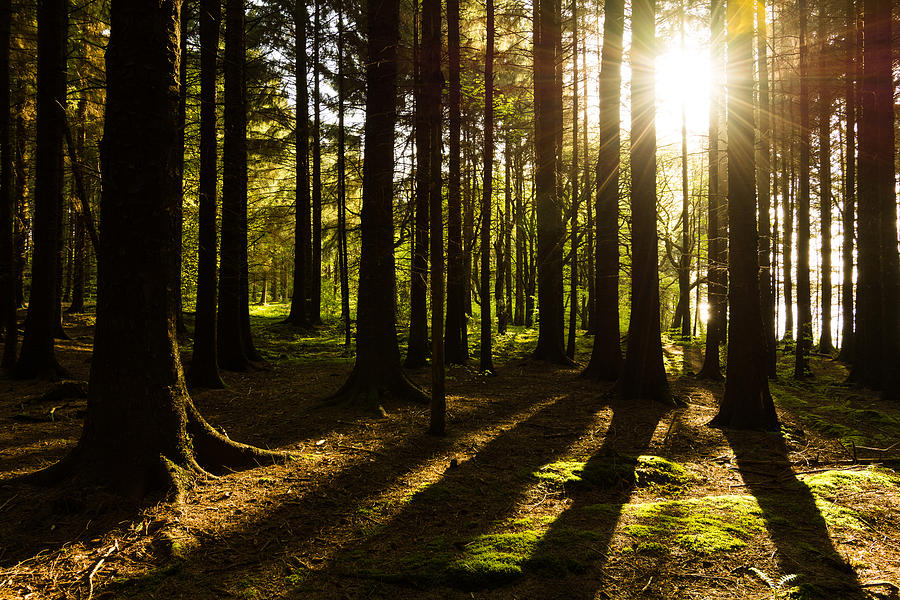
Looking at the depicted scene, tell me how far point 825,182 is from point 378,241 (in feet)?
55.5

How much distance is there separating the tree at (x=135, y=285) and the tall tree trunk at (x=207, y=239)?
542cm

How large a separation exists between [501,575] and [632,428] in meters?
5.06

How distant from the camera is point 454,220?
8523mm

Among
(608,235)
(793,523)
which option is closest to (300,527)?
(793,523)

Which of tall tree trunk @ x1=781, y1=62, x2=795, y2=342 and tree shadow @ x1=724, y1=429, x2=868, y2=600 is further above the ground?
tall tree trunk @ x1=781, y1=62, x2=795, y2=342

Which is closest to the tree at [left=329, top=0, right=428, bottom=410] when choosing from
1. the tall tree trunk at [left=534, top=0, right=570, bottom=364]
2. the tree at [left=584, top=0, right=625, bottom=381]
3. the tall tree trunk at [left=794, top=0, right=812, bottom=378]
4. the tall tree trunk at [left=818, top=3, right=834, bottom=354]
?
the tree at [left=584, top=0, right=625, bottom=381]

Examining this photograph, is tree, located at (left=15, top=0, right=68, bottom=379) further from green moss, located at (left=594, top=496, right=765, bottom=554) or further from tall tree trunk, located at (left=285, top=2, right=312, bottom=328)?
green moss, located at (left=594, top=496, right=765, bottom=554)

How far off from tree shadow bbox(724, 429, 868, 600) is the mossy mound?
768 millimetres

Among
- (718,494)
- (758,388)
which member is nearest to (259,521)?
(718,494)

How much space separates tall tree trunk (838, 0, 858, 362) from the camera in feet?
40.2

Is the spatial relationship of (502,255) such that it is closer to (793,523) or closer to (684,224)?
(684,224)

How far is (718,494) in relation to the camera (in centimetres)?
488

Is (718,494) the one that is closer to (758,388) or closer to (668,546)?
(668,546)

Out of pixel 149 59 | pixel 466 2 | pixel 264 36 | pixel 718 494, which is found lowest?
pixel 718 494
